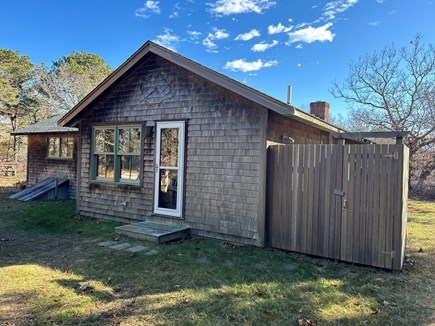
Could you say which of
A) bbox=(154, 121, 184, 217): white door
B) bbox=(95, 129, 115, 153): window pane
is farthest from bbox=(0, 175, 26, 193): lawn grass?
bbox=(154, 121, 184, 217): white door

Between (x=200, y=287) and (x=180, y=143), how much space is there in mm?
3694

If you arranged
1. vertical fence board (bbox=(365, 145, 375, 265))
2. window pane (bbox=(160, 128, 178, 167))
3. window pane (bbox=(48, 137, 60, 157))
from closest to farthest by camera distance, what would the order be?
1. vertical fence board (bbox=(365, 145, 375, 265))
2. window pane (bbox=(160, 128, 178, 167))
3. window pane (bbox=(48, 137, 60, 157))

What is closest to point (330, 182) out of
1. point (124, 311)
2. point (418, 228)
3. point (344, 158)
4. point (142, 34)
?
point (344, 158)

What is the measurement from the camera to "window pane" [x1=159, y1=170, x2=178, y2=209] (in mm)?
7207

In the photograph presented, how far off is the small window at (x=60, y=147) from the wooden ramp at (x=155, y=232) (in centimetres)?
729

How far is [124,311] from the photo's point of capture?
11.0 feet

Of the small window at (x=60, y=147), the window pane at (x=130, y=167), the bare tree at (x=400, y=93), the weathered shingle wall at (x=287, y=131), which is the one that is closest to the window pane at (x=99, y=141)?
the window pane at (x=130, y=167)

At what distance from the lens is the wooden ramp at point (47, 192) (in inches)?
457

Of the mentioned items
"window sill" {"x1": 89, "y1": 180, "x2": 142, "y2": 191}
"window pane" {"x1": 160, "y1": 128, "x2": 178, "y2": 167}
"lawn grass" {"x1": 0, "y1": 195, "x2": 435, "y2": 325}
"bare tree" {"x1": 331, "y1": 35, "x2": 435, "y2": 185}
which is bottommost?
"lawn grass" {"x1": 0, "y1": 195, "x2": 435, "y2": 325}

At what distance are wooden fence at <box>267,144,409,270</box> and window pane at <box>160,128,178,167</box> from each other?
7.75ft

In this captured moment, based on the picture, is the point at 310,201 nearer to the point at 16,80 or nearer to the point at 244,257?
the point at 244,257

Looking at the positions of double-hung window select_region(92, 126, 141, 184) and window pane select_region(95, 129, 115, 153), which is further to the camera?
window pane select_region(95, 129, 115, 153)

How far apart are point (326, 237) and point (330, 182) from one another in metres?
0.96

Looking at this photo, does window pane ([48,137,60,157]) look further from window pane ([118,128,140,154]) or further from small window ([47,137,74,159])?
window pane ([118,128,140,154])
